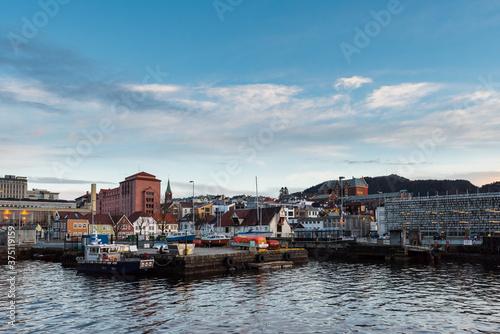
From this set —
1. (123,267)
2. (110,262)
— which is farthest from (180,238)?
(123,267)

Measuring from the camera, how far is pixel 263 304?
3086cm

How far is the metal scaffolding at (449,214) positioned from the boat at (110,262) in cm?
8198

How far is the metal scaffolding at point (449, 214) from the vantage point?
107 metres

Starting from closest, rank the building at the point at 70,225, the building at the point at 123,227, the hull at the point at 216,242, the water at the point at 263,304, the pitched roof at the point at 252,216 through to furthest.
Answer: the water at the point at 263,304 → the hull at the point at 216,242 → the pitched roof at the point at 252,216 → the building at the point at 123,227 → the building at the point at 70,225

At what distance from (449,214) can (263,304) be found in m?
102

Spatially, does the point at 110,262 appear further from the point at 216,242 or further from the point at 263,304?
the point at 216,242

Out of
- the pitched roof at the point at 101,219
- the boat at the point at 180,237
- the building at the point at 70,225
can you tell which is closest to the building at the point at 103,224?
the pitched roof at the point at 101,219

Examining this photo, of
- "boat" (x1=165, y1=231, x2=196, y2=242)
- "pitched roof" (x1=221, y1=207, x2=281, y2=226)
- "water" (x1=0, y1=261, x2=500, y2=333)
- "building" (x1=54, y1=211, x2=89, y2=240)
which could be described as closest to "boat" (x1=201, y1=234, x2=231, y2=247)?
"boat" (x1=165, y1=231, x2=196, y2=242)

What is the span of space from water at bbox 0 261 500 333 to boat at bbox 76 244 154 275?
1.95m

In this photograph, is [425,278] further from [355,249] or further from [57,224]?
[57,224]

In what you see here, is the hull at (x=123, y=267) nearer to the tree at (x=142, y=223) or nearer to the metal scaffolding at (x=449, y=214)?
the metal scaffolding at (x=449, y=214)

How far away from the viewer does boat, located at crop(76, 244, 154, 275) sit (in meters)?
44.7

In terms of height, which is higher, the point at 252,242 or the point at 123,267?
the point at 252,242

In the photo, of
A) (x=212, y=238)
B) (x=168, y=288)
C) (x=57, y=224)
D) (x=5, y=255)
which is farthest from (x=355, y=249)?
(x=57, y=224)
